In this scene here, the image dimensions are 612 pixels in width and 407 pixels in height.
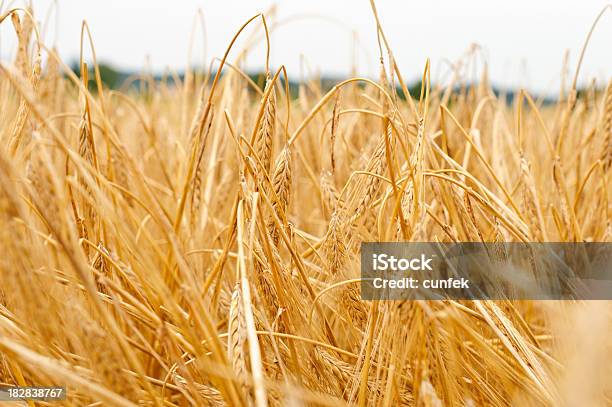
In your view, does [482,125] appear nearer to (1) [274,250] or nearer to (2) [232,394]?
(1) [274,250]

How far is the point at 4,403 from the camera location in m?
0.59

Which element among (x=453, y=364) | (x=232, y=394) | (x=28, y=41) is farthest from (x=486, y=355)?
(x=28, y=41)

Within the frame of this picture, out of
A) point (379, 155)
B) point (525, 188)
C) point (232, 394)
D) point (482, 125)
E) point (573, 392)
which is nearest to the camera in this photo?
point (573, 392)

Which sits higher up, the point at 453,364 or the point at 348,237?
the point at 348,237

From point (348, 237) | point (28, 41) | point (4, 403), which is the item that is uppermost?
point (28, 41)

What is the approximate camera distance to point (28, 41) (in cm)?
90

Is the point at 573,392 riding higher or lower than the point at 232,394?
higher

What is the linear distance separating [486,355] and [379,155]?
27 centimetres

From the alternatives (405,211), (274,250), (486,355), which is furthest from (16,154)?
(486,355)

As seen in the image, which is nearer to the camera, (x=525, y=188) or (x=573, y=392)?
(x=573, y=392)

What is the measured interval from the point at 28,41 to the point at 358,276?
698mm

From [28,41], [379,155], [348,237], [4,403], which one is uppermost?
[28,41]

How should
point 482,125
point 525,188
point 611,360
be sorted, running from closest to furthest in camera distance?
1. point 611,360
2. point 525,188
3. point 482,125

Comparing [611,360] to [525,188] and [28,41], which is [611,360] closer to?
[525,188]
